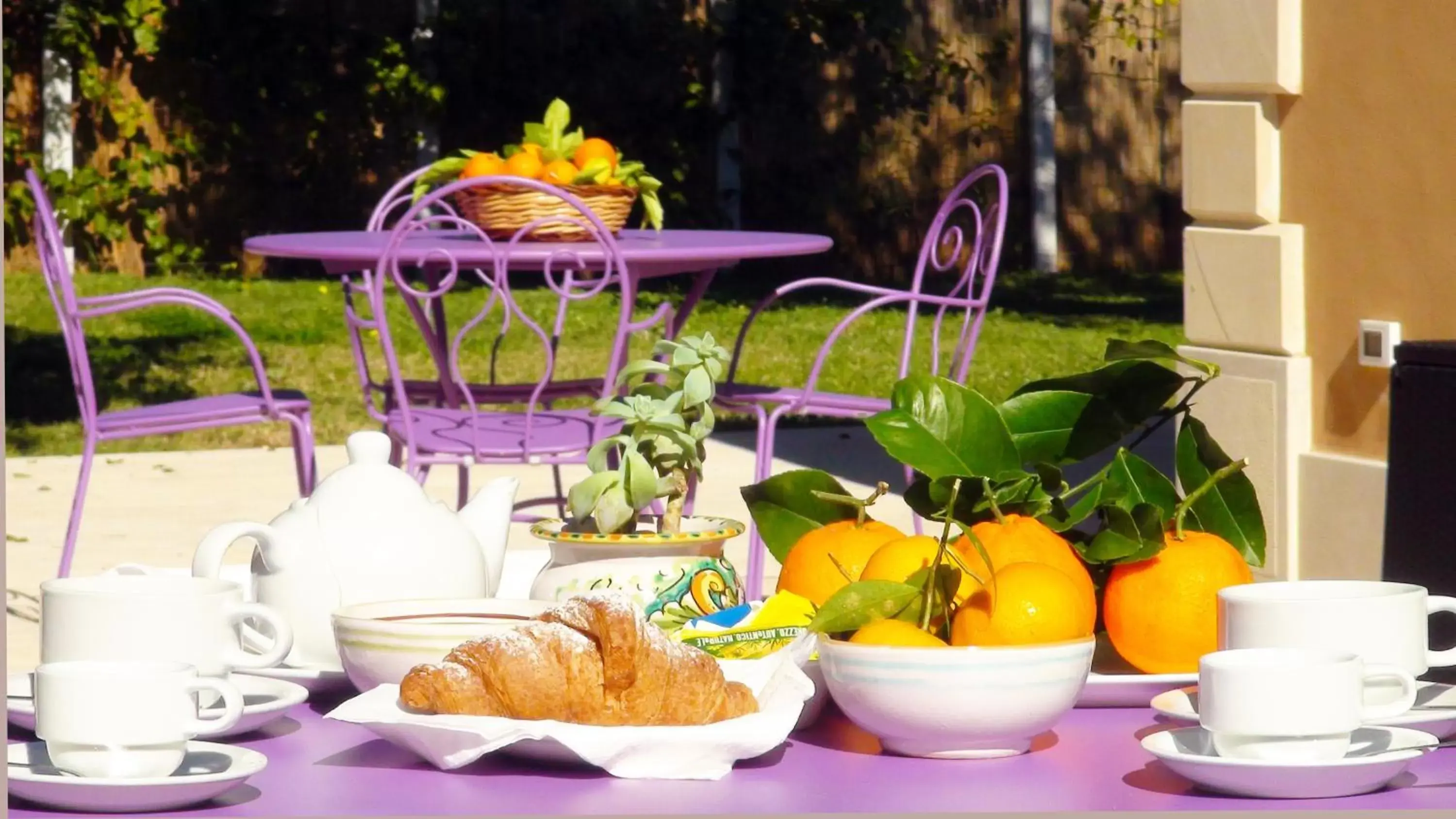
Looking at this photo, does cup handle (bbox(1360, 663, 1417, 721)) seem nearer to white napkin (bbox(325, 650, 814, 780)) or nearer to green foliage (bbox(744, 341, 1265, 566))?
green foliage (bbox(744, 341, 1265, 566))

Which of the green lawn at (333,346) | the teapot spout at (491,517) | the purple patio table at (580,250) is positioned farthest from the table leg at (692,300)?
the teapot spout at (491,517)

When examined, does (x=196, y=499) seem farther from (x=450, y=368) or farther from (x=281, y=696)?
(x=281, y=696)

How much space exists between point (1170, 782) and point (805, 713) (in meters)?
0.21

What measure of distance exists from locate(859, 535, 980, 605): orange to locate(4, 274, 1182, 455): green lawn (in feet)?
19.4

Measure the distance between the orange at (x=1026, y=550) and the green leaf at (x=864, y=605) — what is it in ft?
0.19

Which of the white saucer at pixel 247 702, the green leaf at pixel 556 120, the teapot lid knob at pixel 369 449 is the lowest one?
the white saucer at pixel 247 702

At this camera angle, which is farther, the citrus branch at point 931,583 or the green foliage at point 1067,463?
the green foliage at point 1067,463

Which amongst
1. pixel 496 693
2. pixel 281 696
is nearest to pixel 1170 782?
pixel 496 693

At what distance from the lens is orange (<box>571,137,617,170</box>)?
14.3 feet

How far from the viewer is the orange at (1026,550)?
3.67 feet

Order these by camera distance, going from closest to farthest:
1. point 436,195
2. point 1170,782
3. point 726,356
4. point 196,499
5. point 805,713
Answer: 1. point 1170,782
2. point 805,713
3. point 726,356
4. point 436,195
5. point 196,499

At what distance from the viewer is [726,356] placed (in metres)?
1.30

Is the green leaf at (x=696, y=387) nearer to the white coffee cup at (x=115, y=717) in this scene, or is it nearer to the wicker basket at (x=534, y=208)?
the white coffee cup at (x=115, y=717)

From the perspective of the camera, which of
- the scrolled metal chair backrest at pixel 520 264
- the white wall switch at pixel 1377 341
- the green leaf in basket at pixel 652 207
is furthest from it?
the green leaf in basket at pixel 652 207
